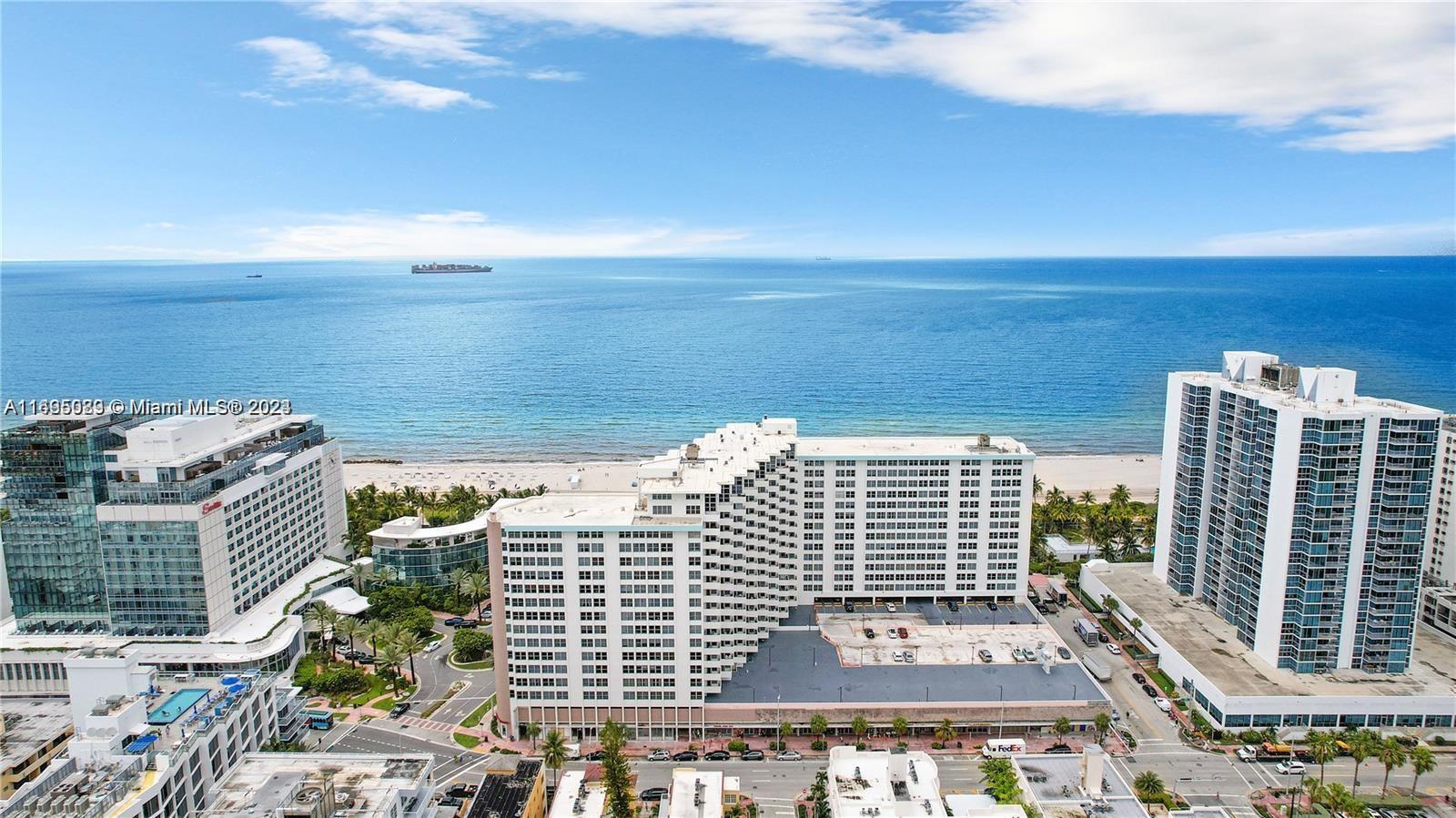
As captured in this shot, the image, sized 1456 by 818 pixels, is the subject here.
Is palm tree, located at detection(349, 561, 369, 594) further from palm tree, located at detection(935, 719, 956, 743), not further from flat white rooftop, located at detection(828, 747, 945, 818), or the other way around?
palm tree, located at detection(935, 719, 956, 743)

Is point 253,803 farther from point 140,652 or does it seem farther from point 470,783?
point 140,652

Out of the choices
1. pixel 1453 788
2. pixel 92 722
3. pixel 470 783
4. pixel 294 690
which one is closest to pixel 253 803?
pixel 92 722

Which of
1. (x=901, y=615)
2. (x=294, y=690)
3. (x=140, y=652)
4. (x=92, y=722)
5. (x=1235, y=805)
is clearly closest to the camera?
(x=92, y=722)

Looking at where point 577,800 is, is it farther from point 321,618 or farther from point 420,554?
point 420,554

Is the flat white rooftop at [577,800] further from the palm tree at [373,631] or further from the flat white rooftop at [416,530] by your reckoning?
the flat white rooftop at [416,530]

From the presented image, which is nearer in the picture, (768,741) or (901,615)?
(768,741)

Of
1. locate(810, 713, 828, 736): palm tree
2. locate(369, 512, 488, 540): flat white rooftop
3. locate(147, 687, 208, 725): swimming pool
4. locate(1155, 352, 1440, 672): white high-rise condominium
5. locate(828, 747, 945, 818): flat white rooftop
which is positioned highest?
locate(1155, 352, 1440, 672): white high-rise condominium

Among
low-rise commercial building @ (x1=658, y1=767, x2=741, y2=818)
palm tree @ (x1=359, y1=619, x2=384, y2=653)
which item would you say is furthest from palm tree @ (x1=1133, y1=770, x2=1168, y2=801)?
palm tree @ (x1=359, y1=619, x2=384, y2=653)

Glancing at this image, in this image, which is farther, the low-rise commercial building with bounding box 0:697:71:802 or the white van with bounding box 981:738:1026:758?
the white van with bounding box 981:738:1026:758
